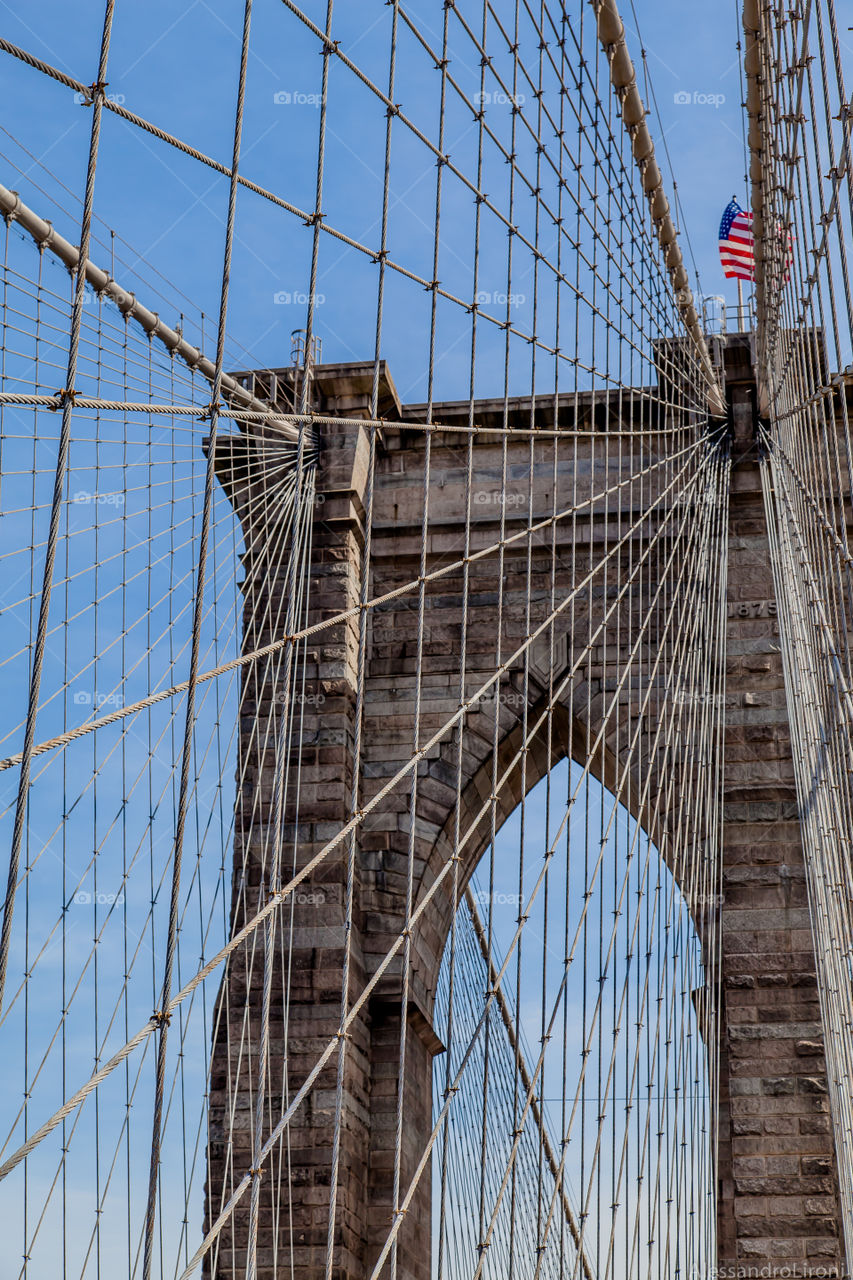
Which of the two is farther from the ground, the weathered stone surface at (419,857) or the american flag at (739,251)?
the american flag at (739,251)

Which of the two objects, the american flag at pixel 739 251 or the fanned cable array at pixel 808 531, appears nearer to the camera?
the fanned cable array at pixel 808 531

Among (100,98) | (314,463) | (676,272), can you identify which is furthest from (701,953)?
(100,98)

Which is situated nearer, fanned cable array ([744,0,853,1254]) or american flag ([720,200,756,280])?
fanned cable array ([744,0,853,1254])

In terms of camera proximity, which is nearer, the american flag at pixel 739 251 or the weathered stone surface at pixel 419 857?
the weathered stone surface at pixel 419 857

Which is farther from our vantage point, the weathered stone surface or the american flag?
the american flag

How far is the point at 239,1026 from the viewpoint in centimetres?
893

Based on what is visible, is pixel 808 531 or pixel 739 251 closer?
pixel 808 531

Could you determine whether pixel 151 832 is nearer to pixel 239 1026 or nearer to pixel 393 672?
pixel 239 1026

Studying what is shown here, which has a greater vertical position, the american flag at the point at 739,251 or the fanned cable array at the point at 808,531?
the american flag at the point at 739,251

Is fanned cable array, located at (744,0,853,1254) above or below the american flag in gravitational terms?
below

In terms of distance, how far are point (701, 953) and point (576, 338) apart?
3.32 metres

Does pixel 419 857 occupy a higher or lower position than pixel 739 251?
lower

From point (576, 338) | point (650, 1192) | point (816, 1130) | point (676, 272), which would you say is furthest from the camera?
point (676, 272)

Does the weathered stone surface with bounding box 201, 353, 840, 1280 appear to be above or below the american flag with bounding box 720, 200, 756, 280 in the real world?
below
